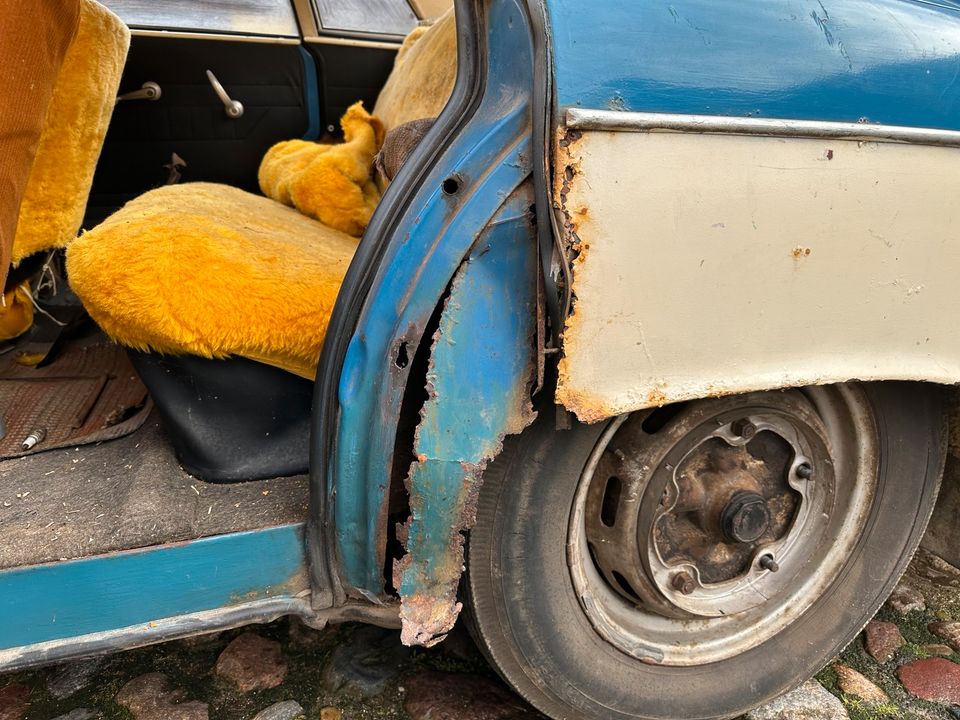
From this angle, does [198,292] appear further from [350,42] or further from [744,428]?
[350,42]

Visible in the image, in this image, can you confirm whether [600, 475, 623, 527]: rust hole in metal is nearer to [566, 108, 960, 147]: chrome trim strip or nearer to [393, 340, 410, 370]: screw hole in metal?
[393, 340, 410, 370]: screw hole in metal

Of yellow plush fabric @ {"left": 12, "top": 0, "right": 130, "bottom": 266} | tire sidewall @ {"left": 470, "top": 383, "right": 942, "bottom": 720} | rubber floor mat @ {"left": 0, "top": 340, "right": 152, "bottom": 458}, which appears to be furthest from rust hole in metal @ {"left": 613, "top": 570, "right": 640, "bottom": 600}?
yellow plush fabric @ {"left": 12, "top": 0, "right": 130, "bottom": 266}

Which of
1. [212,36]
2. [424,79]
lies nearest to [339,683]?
[424,79]

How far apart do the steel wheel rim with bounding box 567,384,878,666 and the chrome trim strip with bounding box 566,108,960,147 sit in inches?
19.3

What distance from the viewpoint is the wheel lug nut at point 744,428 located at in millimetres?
1357

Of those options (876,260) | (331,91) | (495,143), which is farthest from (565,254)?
(331,91)

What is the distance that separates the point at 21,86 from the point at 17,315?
2.97ft

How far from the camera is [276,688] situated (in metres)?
1.61

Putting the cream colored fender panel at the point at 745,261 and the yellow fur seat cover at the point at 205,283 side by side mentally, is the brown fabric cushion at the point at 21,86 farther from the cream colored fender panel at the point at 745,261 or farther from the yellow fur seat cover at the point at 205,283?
the cream colored fender panel at the point at 745,261

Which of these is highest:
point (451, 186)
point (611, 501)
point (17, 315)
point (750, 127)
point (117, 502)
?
point (750, 127)

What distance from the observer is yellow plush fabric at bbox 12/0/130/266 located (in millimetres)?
1487

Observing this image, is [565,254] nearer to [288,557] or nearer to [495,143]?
[495,143]

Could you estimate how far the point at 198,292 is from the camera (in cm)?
121

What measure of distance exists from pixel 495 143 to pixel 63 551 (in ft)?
3.03
